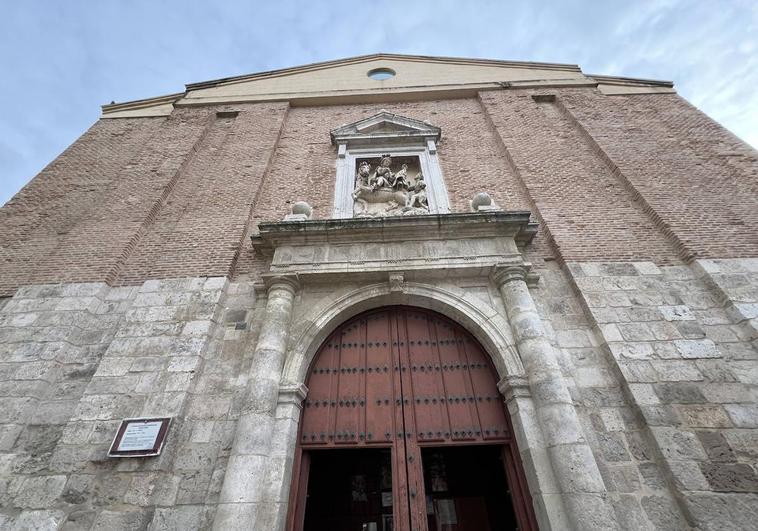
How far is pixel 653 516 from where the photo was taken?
3008 millimetres

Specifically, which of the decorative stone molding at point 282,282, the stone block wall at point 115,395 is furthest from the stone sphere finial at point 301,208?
the stone block wall at point 115,395

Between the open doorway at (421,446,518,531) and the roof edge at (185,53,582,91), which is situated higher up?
the roof edge at (185,53,582,91)

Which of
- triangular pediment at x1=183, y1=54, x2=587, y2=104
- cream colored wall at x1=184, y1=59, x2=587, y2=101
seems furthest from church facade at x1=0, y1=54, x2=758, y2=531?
cream colored wall at x1=184, y1=59, x2=587, y2=101

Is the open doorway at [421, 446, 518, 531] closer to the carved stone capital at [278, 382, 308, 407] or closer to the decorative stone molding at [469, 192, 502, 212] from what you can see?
the carved stone capital at [278, 382, 308, 407]

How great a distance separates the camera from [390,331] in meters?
4.53

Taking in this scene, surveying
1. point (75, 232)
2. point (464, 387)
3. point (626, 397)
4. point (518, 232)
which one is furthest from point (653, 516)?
point (75, 232)

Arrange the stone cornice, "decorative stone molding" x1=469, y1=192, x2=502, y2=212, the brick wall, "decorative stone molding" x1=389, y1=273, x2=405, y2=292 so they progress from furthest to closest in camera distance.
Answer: "decorative stone molding" x1=469, y1=192, x2=502, y2=212
the brick wall
the stone cornice
"decorative stone molding" x1=389, y1=273, x2=405, y2=292

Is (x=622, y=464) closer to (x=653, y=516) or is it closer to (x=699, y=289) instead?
(x=653, y=516)

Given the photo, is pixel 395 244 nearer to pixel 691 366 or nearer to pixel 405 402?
pixel 405 402

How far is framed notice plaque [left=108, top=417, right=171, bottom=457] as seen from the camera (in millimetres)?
3330

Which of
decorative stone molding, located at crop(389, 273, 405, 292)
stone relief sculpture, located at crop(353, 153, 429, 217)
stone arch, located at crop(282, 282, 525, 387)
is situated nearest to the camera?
stone arch, located at crop(282, 282, 525, 387)

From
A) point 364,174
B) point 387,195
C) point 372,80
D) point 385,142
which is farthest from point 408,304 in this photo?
point 372,80

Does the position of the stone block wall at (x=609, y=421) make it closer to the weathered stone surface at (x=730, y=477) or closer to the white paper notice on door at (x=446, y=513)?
the weathered stone surface at (x=730, y=477)

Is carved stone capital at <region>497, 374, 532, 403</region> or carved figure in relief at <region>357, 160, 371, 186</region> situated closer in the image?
carved stone capital at <region>497, 374, 532, 403</region>
